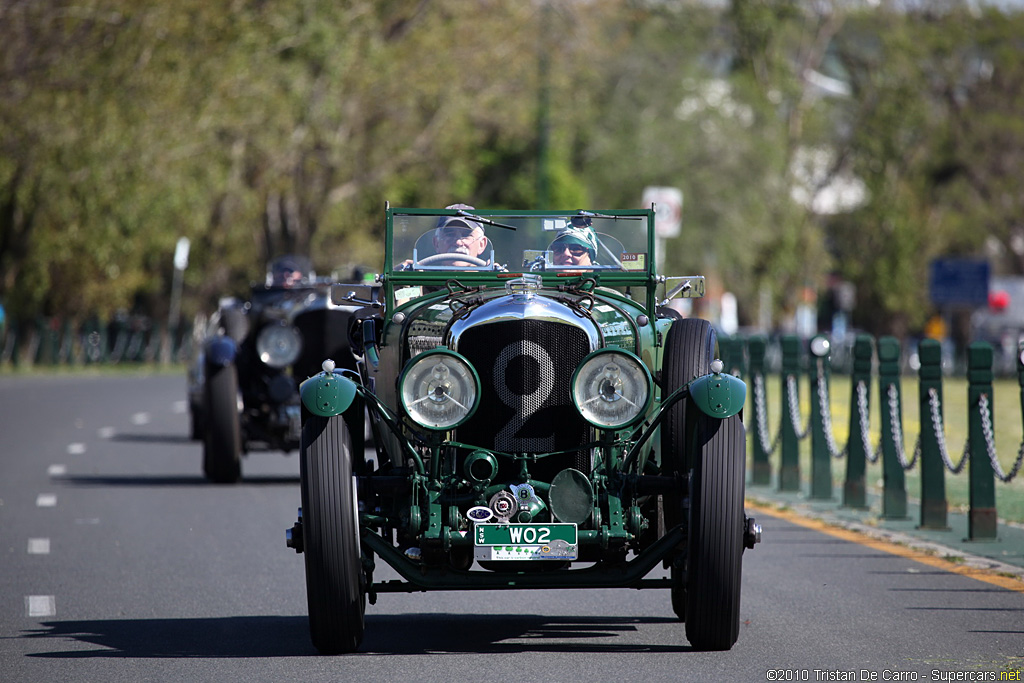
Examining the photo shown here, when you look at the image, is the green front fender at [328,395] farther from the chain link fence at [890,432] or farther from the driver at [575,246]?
the chain link fence at [890,432]

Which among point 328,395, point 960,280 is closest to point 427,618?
point 328,395

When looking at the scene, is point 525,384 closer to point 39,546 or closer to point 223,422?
point 39,546

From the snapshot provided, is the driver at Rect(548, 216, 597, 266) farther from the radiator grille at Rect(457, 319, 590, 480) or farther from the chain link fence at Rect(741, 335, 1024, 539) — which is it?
the chain link fence at Rect(741, 335, 1024, 539)

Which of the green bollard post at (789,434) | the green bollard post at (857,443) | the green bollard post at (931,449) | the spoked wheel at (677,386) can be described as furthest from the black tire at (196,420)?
the spoked wheel at (677,386)

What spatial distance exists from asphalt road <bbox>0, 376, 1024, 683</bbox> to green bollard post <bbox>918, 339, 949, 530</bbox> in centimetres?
71

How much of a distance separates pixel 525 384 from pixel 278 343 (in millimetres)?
8383

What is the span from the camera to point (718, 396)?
7281mm

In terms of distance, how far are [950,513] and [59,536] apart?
20.2ft

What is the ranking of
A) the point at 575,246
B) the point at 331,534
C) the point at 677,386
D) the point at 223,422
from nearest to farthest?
the point at 331,534 → the point at 677,386 → the point at 575,246 → the point at 223,422

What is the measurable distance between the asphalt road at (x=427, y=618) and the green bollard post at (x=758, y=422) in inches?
103

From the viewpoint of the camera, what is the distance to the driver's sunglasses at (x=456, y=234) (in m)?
8.78

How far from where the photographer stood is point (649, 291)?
8602mm

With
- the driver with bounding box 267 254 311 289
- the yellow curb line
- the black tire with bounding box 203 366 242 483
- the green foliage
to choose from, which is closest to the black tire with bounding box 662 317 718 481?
the yellow curb line

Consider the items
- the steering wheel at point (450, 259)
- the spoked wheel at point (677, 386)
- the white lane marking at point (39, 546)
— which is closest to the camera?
the spoked wheel at point (677, 386)
